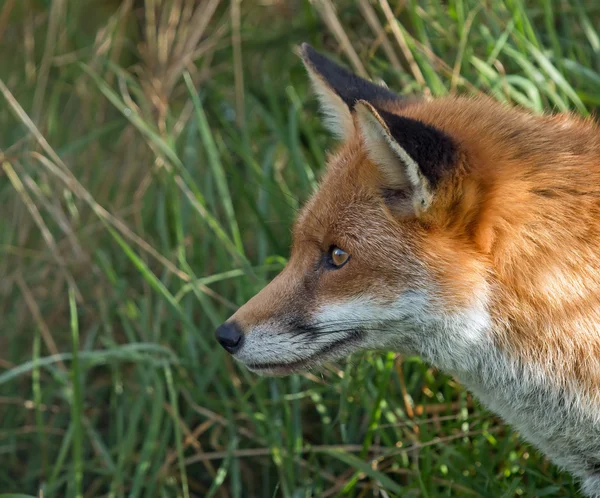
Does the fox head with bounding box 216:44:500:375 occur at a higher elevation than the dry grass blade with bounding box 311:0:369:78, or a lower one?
lower

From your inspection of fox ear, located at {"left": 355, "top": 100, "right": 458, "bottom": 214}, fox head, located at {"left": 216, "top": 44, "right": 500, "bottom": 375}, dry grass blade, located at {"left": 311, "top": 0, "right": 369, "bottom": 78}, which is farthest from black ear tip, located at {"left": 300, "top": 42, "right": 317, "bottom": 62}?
dry grass blade, located at {"left": 311, "top": 0, "right": 369, "bottom": 78}

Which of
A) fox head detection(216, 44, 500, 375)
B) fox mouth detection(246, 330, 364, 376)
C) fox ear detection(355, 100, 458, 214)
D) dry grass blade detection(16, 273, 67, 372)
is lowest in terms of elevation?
dry grass blade detection(16, 273, 67, 372)

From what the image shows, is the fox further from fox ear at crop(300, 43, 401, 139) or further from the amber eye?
fox ear at crop(300, 43, 401, 139)

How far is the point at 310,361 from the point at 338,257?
1.41 ft

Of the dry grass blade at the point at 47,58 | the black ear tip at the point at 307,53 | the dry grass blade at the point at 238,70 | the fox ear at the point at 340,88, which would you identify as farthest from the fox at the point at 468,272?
the dry grass blade at the point at 47,58

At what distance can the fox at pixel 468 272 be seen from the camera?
2.72 metres

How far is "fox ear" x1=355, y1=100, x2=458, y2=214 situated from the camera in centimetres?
250

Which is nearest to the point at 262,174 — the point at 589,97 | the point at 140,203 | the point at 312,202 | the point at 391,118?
the point at 140,203

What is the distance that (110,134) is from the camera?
6055mm

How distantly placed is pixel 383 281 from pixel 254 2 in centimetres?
389

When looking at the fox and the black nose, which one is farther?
the black nose

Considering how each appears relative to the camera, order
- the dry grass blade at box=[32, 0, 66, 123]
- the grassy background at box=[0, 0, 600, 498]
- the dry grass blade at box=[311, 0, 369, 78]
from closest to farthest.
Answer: the grassy background at box=[0, 0, 600, 498], the dry grass blade at box=[311, 0, 369, 78], the dry grass blade at box=[32, 0, 66, 123]

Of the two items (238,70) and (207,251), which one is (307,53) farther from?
(207,251)

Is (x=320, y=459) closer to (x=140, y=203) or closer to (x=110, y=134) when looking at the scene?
(x=140, y=203)
